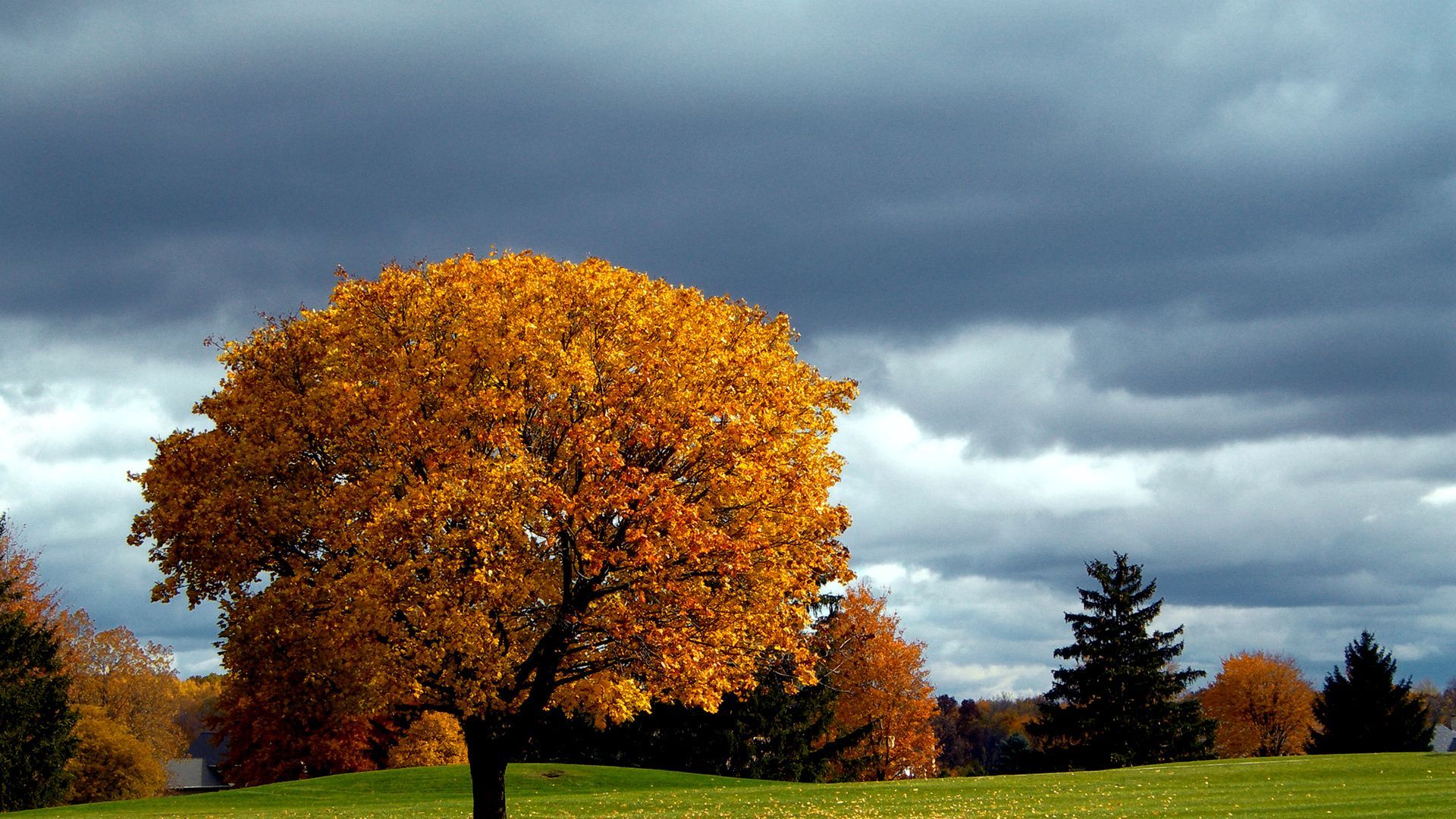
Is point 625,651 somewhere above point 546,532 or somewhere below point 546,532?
below

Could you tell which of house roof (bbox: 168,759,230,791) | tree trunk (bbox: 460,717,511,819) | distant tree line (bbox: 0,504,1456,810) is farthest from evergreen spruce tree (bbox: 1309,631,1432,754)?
house roof (bbox: 168,759,230,791)

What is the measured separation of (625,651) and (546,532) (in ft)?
12.5

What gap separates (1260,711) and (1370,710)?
29.5m

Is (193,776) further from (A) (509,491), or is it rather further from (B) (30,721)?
(A) (509,491)

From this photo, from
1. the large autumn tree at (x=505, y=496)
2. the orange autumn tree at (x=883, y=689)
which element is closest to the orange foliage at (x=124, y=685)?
the orange autumn tree at (x=883, y=689)

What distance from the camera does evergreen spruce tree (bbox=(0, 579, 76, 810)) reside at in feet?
187

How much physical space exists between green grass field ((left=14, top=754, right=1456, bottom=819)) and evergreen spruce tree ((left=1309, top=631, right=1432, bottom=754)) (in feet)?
93.2

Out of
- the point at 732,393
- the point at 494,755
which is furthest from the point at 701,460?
the point at 494,755

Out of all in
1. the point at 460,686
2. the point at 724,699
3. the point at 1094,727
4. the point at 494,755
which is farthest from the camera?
the point at 1094,727

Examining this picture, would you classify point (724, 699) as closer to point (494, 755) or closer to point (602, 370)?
point (494, 755)

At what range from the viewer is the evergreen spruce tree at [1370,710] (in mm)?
74312

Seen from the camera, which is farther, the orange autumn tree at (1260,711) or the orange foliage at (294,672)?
the orange autumn tree at (1260,711)

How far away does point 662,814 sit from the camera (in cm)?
3556

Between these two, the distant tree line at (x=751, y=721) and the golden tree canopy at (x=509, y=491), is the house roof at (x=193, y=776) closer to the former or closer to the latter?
the distant tree line at (x=751, y=721)
